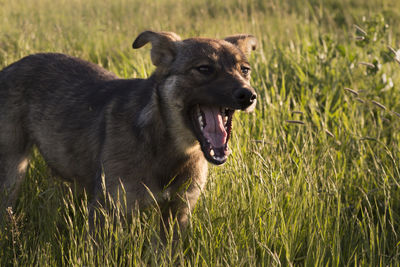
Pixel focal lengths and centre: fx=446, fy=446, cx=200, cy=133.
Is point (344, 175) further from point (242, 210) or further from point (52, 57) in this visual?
point (52, 57)

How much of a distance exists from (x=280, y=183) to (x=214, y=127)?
0.63m

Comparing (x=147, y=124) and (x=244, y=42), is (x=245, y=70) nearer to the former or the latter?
(x=244, y=42)

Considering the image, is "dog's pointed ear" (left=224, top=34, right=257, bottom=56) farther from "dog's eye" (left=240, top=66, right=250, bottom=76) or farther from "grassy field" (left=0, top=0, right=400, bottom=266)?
"grassy field" (left=0, top=0, right=400, bottom=266)

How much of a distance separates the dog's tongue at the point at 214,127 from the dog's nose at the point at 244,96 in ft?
0.80

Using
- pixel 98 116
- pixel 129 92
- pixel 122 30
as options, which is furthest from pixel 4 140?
pixel 122 30

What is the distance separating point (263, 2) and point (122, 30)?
481cm

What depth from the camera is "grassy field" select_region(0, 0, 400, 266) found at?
2.54 m

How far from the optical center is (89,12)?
966cm

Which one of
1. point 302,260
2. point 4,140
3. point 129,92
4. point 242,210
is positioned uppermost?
point 129,92

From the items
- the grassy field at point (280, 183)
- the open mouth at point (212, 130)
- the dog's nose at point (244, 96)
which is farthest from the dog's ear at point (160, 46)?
the grassy field at point (280, 183)

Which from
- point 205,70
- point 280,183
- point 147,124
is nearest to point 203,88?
point 205,70

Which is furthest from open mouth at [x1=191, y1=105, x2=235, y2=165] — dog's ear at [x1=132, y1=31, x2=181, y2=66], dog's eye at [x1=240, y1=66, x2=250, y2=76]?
dog's ear at [x1=132, y1=31, x2=181, y2=66]

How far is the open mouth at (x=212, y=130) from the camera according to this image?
9.37ft

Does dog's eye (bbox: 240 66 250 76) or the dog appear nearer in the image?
the dog
